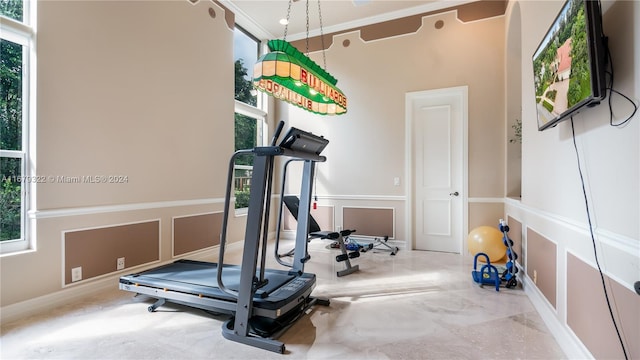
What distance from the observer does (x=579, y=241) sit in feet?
6.37

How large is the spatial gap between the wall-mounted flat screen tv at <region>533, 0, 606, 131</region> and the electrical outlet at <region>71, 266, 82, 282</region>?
4.24 metres

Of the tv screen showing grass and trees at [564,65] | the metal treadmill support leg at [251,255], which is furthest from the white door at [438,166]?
the metal treadmill support leg at [251,255]

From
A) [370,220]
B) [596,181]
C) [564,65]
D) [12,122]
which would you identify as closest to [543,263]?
[596,181]

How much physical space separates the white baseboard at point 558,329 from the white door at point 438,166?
1.98 meters

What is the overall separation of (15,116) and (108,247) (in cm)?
148

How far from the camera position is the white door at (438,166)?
5.03m

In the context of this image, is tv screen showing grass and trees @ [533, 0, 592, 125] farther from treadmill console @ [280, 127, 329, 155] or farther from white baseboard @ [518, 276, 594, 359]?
treadmill console @ [280, 127, 329, 155]

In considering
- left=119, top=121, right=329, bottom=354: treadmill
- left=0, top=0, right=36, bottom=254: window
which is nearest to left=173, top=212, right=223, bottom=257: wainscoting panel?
left=119, top=121, right=329, bottom=354: treadmill

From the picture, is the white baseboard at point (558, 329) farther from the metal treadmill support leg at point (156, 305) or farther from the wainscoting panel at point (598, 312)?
the metal treadmill support leg at point (156, 305)

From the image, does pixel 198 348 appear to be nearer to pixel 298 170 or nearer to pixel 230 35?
pixel 298 170

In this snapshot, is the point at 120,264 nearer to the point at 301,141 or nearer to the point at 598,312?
the point at 301,141

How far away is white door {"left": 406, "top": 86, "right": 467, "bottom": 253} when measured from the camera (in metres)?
5.03

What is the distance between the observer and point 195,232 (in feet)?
14.8

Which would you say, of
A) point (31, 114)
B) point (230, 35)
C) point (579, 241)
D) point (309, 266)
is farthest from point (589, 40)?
point (230, 35)
